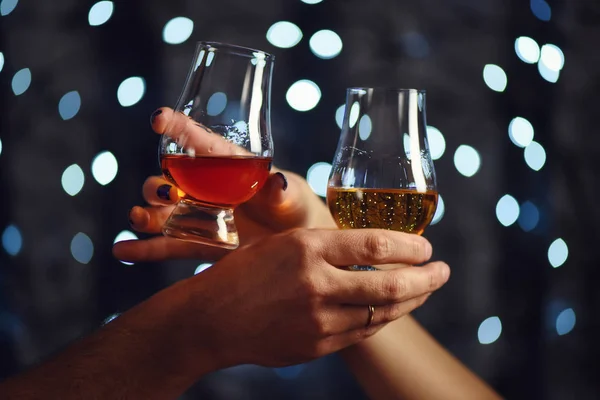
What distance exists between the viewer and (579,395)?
2387mm

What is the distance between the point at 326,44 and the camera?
2168mm

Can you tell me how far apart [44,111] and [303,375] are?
1.27m

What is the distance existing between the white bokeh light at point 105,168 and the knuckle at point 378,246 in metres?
1.36

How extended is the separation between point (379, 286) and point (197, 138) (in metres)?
0.38

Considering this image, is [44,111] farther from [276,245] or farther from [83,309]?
[276,245]

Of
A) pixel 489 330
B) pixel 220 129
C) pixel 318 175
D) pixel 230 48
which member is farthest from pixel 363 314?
pixel 489 330

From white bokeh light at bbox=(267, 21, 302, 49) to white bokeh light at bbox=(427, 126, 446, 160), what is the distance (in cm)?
55

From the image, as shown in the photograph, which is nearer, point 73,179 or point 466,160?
point 73,179

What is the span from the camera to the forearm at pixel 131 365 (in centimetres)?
106

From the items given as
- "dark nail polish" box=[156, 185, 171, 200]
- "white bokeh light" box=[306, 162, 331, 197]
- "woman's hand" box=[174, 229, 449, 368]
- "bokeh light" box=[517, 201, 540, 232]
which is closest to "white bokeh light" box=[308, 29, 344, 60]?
"white bokeh light" box=[306, 162, 331, 197]

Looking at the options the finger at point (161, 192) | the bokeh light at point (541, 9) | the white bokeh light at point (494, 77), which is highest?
the bokeh light at point (541, 9)

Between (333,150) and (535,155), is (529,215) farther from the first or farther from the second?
(333,150)

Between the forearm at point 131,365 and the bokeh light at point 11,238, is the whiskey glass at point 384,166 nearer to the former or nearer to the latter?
the forearm at point 131,365

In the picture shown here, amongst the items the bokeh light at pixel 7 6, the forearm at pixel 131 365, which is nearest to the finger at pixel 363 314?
the forearm at pixel 131 365
